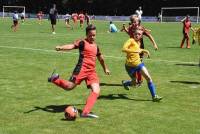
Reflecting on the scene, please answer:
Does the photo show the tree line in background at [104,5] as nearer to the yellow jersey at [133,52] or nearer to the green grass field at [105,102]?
the green grass field at [105,102]

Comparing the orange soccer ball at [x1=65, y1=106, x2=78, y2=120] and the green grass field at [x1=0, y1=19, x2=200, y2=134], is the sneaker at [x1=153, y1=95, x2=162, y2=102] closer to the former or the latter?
the green grass field at [x1=0, y1=19, x2=200, y2=134]

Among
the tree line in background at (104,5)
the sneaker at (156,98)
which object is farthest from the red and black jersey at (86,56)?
the tree line in background at (104,5)

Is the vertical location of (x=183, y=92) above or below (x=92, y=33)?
below

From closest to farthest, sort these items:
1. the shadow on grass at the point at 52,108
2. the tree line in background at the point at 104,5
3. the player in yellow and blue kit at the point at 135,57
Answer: the shadow on grass at the point at 52,108 < the player in yellow and blue kit at the point at 135,57 < the tree line in background at the point at 104,5

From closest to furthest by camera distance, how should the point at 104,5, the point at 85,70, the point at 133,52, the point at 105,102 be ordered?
1. the point at 85,70
2. the point at 105,102
3. the point at 133,52
4. the point at 104,5

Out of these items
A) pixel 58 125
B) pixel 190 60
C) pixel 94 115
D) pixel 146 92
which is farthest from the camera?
pixel 190 60

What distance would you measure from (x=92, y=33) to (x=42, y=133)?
2470 millimetres

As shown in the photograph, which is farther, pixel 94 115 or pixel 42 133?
pixel 94 115

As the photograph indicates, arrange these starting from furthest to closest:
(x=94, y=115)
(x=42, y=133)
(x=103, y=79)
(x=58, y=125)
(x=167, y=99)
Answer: (x=103, y=79)
(x=167, y=99)
(x=94, y=115)
(x=58, y=125)
(x=42, y=133)

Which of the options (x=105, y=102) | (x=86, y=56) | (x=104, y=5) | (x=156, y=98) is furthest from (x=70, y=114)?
(x=104, y=5)

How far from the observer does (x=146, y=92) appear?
40.8 ft

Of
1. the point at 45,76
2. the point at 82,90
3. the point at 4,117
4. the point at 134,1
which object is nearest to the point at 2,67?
the point at 45,76

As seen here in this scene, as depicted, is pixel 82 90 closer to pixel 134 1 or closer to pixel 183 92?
pixel 183 92

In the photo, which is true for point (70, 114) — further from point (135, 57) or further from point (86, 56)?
point (135, 57)
